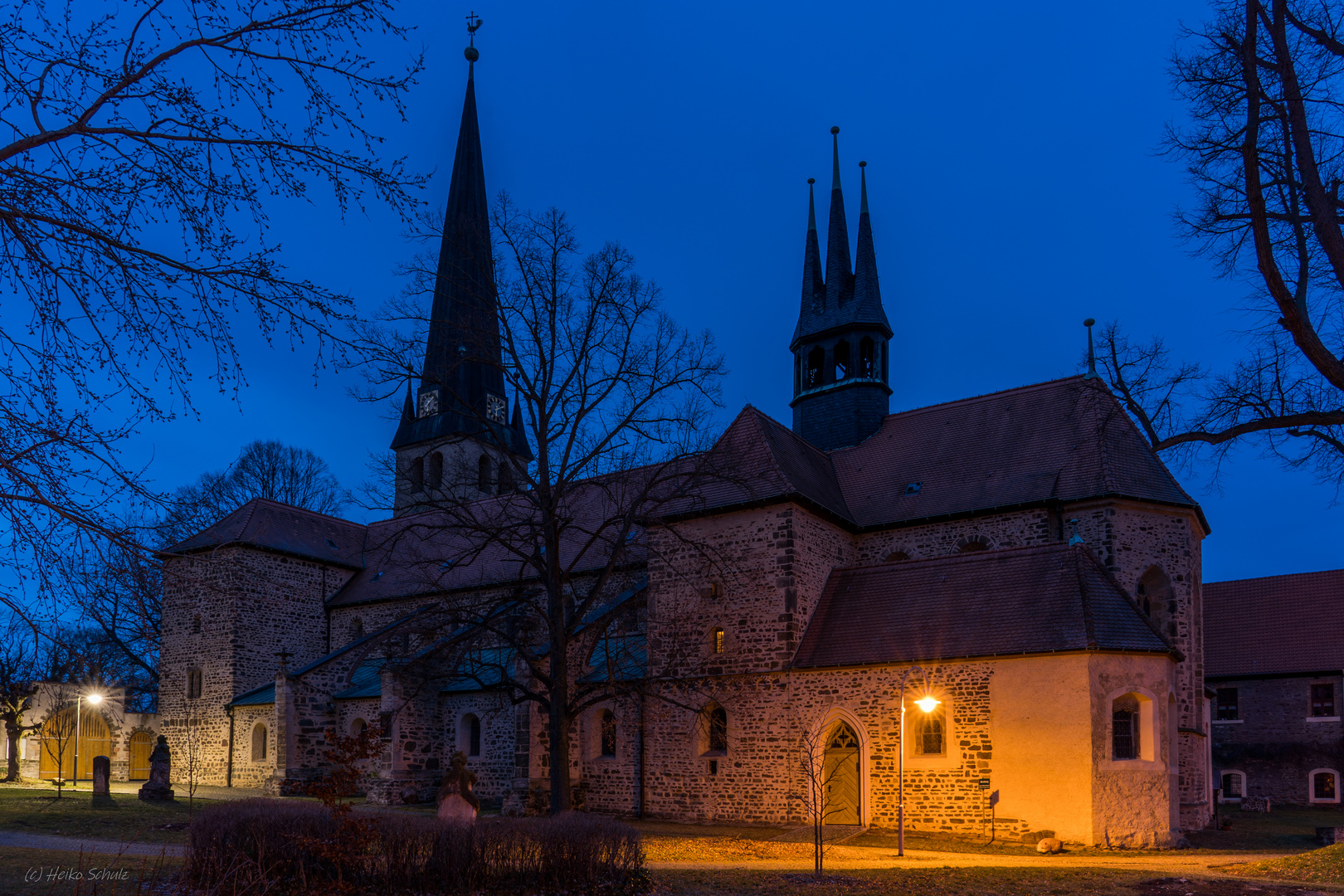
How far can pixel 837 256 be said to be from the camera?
3234 centimetres

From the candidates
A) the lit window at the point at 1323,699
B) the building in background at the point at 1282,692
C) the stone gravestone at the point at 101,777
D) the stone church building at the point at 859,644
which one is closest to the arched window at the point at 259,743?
the stone church building at the point at 859,644

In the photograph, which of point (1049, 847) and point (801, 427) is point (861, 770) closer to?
point (1049, 847)

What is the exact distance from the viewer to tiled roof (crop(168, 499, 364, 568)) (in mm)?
32625

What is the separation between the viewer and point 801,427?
30.8 m

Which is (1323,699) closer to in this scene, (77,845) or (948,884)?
(948,884)

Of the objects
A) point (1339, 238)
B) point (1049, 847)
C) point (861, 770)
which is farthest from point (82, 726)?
point (1339, 238)

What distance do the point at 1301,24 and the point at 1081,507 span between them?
11.8 m

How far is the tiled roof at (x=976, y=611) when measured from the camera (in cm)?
1834

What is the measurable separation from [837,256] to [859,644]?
15886 mm

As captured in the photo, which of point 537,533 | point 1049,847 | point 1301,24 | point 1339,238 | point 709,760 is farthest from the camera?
point 709,760

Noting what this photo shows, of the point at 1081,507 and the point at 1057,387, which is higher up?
the point at 1057,387

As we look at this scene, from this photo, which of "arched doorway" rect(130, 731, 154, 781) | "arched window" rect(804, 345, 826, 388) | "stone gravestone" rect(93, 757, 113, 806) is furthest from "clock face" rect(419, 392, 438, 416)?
"stone gravestone" rect(93, 757, 113, 806)

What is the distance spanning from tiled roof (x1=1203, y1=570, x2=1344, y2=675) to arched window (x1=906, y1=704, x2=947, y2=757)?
626 inches

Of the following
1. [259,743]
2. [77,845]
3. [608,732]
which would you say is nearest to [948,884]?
[77,845]
